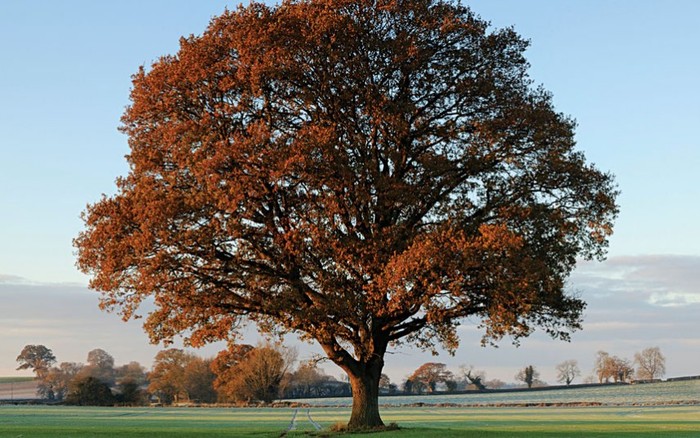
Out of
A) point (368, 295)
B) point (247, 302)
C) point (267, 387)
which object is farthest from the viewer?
point (267, 387)

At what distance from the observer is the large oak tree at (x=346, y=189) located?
2920 cm

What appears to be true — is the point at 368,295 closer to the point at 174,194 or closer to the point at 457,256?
the point at 457,256

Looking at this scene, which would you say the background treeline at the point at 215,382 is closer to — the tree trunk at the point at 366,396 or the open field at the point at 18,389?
the open field at the point at 18,389

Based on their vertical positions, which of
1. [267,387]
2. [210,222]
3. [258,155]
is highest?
[258,155]

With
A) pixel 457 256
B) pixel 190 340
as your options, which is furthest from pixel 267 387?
pixel 457 256

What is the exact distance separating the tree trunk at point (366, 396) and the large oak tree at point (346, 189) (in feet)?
0.26

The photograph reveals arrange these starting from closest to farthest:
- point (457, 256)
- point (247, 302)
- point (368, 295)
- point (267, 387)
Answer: point (457, 256) < point (368, 295) < point (247, 302) < point (267, 387)

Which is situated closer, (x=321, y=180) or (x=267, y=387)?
(x=321, y=180)

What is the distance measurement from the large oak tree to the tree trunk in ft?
0.26

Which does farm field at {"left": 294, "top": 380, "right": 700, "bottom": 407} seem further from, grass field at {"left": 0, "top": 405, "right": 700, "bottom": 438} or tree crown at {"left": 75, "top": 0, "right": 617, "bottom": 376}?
tree crown at {"left": 75, "top": 0, "right": 617, "bottom": 376}

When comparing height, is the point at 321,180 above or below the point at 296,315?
above

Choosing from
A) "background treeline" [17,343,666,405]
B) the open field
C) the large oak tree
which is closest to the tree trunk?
the large oak tree

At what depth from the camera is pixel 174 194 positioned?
96.3 ft

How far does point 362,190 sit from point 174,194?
7.54m
